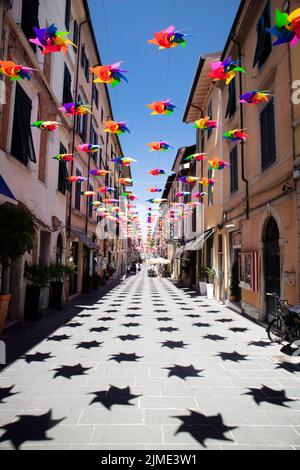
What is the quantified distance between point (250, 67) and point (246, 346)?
31.9 feet

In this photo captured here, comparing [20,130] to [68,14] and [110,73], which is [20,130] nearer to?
[110,73]

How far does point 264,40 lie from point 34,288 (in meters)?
10.5

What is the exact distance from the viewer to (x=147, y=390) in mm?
4504

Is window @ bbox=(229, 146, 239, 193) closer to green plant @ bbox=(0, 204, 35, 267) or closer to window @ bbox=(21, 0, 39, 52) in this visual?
window @ bbox=(21, 0, 39, 52)

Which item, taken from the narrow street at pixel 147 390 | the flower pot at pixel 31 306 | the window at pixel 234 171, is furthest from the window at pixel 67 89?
the narrow street at pixel 147 390

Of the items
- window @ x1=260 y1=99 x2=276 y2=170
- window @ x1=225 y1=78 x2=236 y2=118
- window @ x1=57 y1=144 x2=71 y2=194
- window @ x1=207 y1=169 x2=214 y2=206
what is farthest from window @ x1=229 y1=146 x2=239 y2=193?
window @ x1=57 y1=144 x2=71 y2=194

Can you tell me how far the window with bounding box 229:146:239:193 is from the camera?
12.9 metres

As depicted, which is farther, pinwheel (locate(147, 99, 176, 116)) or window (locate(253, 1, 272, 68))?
window (locate(253, 1, 272, 68))

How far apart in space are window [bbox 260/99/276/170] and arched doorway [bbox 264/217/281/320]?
1843mm

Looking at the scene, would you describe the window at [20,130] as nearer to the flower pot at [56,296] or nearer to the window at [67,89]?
the window at [67,89]

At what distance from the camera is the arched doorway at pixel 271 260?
8.97 m

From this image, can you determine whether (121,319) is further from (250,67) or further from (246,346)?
(250,67)
